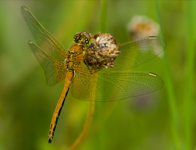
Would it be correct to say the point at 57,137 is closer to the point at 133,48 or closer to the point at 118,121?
the point at 118,121

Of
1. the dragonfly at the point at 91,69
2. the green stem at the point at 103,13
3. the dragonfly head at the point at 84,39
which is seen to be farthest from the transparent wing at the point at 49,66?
the green stem at the point at 103,13

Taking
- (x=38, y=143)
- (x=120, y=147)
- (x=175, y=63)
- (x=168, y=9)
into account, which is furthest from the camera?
(x=168, y=9)

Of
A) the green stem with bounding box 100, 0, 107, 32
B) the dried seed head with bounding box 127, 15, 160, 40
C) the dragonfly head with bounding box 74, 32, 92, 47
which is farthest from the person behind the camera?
the dried seed head with bounding box 127, 15, 160, 40

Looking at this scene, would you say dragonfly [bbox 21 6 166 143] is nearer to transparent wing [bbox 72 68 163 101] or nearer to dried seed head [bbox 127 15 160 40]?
transparent wing [bbox 72 68 163 101]


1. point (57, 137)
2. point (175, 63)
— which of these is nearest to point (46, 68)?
point (57, 137)

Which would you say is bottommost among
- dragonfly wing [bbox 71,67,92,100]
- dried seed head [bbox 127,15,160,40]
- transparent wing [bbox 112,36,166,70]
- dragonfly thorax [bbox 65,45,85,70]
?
dragonfly wing [bbox 71,67,92,100]

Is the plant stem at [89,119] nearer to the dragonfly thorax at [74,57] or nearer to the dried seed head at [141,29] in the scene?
the dragonfly thorax at [74,57]

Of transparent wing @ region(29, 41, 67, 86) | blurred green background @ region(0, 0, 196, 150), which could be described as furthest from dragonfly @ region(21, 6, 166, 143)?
blurred green background @ region(0, 0, 196, 150)
